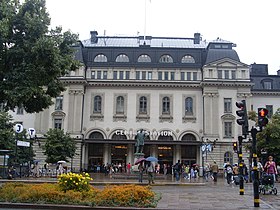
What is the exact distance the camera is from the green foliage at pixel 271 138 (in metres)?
40.7

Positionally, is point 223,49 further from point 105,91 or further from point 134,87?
point 105,91

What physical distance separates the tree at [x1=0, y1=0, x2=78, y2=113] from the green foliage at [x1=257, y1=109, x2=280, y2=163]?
1107 inches

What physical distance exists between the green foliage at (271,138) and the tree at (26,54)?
28127 millimetres

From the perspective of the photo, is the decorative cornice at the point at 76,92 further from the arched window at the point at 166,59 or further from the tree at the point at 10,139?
the arched window at the point at 166,59

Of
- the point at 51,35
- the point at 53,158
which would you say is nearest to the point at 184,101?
the point at 53,158

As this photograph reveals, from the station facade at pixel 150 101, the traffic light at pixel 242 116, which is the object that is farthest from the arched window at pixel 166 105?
the traffic light at pixel 242 116

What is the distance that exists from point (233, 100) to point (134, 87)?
617 inches

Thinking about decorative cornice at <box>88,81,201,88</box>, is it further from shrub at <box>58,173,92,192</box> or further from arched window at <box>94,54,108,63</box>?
shrub at <box>58,173,92,192</box>

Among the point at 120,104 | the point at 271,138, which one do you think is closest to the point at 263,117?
the point at 271,138

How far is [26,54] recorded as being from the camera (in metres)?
18.2

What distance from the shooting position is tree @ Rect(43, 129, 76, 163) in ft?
167

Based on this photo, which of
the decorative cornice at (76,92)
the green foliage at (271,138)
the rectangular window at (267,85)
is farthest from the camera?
the rectangular window at (267,85)

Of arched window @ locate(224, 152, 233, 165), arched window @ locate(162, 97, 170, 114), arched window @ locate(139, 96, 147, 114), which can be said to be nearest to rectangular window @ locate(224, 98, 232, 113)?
arched window @ locate(224, 152, 233, 165)

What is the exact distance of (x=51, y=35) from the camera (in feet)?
65.6
